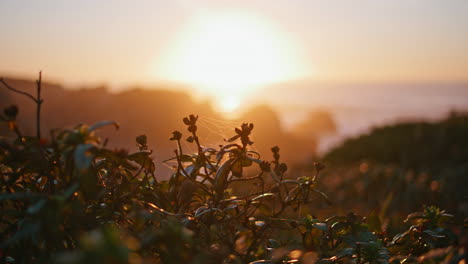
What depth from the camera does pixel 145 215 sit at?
1122 millimetres

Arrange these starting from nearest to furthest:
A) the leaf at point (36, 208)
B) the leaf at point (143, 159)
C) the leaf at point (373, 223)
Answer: the leaf at point (36, 208), the leaf at point (143, 159), the leaf at point (373, 223)

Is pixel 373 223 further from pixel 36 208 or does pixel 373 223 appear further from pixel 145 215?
pixel 36 208

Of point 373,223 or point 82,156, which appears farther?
point 373,223

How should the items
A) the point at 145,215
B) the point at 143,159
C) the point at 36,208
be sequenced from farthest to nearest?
1. the point at 143,159
2. the point at 145,215
3. the point at 36,208

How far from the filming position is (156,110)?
6.86 m

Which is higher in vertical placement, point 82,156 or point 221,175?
point 82,156

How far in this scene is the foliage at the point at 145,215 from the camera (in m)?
1.04

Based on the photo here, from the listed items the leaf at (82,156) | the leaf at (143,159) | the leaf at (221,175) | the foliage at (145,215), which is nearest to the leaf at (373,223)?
the foliage at (145,215)

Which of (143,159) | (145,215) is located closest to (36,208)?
(145,215)

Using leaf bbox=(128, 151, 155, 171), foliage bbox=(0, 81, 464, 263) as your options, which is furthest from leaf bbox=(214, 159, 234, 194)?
leaf bbox=(128, 151, 155, 171)

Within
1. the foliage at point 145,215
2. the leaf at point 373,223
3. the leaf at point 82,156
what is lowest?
the leaf at point 373,223

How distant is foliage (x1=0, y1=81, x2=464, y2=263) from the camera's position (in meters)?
1.04

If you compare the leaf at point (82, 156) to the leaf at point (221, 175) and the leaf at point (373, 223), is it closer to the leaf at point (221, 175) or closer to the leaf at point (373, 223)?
the leaf at point (221, 175)

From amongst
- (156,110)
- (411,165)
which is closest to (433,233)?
(156,110)
